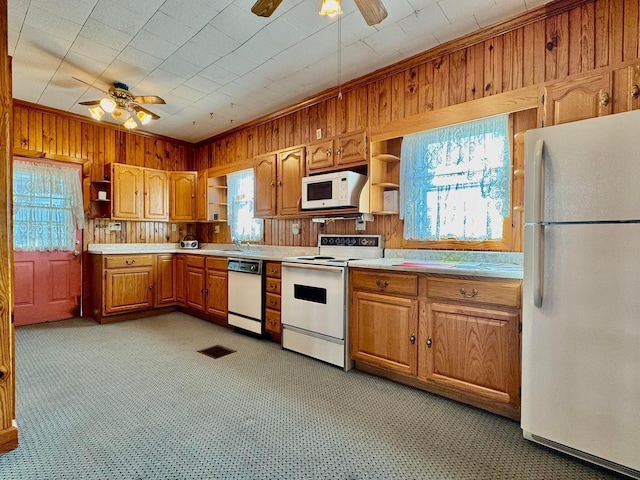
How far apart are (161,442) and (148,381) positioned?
0.89m

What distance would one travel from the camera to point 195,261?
447 cm

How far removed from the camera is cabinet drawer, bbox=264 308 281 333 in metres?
3.36

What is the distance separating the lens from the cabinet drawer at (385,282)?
2359 millimetres

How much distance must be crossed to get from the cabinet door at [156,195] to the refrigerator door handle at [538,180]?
4722mm

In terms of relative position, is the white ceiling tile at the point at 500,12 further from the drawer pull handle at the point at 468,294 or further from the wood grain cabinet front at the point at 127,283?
the wood grain cabinet front at the point at 127,283

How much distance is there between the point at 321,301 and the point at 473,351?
126 cm

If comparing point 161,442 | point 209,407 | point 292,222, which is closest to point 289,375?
point 209,407

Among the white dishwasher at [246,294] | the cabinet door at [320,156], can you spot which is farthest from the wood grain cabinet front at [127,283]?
the cabinet door at [320,156]

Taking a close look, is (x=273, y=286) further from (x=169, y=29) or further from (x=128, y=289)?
(x=169, y=29)

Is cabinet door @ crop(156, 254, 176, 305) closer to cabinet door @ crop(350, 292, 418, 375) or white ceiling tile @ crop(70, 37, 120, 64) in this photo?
white ceiling tile @ crop(70, 37, 120, 64)

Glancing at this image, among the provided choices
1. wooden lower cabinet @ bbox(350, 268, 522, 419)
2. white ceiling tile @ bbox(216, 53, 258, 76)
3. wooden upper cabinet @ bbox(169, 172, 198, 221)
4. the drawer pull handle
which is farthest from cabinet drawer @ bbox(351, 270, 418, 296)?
wooden upper cabinet @ bbox(169, 172, 198, 221)

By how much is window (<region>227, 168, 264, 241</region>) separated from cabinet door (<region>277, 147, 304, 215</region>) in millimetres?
874

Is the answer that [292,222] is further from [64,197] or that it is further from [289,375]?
[64,197]

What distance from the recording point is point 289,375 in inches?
105
